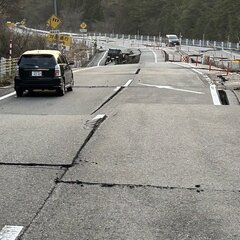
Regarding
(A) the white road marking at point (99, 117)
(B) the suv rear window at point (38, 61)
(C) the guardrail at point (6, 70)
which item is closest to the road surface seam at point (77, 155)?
(A) the white road marking at point (99, 117)

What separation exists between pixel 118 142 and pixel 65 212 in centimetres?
348

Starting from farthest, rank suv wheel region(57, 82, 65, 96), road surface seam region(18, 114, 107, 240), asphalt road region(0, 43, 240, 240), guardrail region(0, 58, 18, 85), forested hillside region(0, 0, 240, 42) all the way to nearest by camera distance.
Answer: forested hillside region(0, 0, 240, 42) → guardrail region(0, 58, 18, 85) → suv wheel region(57, 82, 65, 96) → road surface seam region(18, 114, 107, 240) → asphalt road region(0, 43, 240, 240)

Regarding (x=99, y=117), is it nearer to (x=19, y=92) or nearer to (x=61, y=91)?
(x=61, y=91)

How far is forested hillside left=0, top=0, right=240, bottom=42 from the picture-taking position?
104m

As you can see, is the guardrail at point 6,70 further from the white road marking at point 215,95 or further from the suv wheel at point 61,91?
the white road marking at point 215,95

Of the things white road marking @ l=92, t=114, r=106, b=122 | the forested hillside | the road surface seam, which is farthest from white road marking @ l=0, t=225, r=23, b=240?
the forested hillside

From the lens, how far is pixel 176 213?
16.9ft

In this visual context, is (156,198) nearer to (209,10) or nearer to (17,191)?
(17,191)

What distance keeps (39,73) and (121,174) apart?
33.3 ft

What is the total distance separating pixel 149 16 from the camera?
144 m

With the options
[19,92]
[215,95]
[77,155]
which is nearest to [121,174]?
[77,155]

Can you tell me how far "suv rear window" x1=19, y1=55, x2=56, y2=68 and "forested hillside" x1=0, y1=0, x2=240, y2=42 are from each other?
176ft

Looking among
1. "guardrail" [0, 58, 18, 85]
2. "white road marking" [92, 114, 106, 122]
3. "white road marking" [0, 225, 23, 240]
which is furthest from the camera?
"guardrail" [0, 58, 18, 85]

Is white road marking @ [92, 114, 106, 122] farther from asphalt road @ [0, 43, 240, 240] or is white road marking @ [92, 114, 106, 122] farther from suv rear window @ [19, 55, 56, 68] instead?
suv rear window @ [19, 55, 56, 68]
